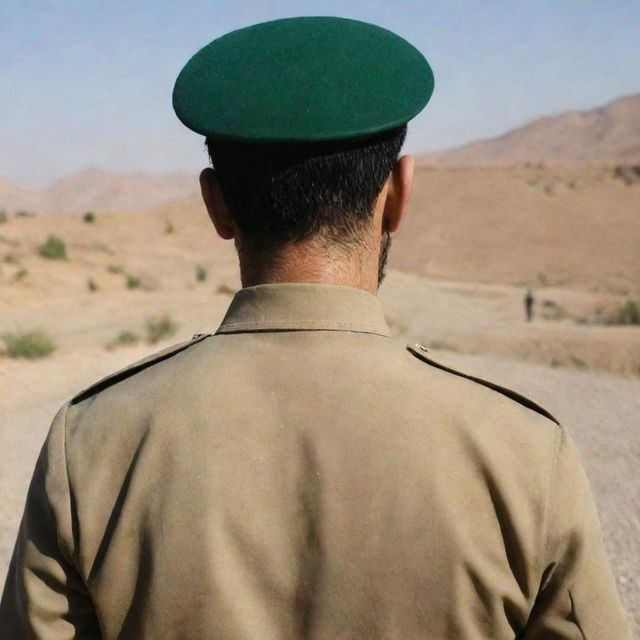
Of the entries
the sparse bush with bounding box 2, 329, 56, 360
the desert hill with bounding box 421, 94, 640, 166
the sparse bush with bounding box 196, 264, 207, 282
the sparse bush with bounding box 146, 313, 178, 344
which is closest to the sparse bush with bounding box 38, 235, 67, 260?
the sparse bush with bounding box 196, 264, 207, 282

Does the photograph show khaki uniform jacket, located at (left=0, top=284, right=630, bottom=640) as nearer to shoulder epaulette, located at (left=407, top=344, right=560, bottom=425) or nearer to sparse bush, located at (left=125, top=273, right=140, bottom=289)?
shoulder epaulette, located at (left=407, top=344, right=560, bottom=425)

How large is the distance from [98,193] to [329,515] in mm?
141047

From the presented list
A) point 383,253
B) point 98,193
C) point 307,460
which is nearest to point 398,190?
point 383,253

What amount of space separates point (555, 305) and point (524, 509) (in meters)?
25.9

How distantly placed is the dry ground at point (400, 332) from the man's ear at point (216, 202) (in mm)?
436

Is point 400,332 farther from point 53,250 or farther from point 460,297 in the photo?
point 53,250

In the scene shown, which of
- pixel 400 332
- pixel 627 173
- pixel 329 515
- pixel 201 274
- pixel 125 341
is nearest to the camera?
pixel 329 515

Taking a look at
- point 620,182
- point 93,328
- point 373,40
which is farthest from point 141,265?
point 620,182

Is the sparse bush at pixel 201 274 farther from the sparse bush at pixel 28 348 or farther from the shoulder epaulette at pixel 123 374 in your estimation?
the shoulder epaulette at pixel 123 374

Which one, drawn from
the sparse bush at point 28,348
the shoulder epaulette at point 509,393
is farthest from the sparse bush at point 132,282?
the shoulder epaulette at point 509,393

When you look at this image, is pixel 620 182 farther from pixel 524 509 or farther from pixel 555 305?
pixel 524 509

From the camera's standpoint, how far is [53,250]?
25.1 m

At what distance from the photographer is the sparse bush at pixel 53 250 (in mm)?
24859

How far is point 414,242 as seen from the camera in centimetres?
4472
